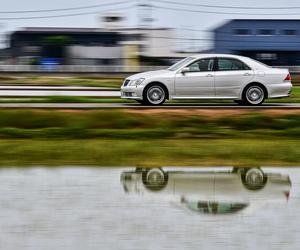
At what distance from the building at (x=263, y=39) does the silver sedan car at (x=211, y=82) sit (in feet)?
237

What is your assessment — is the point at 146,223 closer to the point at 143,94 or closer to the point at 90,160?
the point at 90,160

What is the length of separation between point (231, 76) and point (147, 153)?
740cm

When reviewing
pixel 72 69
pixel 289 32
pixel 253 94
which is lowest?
pixel 253 94

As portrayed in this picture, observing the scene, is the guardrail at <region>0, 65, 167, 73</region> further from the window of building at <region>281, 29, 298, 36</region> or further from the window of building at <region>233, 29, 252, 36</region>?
the window of building at <region>281, 29, 298, 36</region>

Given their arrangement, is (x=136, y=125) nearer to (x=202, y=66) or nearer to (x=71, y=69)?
(x=202, y=66)

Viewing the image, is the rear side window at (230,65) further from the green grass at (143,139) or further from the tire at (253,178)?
the tire at (253,178)

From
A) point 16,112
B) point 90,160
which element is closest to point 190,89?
point 16,112

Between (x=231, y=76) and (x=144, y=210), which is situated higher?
(x=231, y=76)

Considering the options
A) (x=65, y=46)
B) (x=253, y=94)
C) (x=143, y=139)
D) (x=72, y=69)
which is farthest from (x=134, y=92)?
(x=65, y=46)

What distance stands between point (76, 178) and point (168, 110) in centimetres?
739

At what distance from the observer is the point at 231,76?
1911cm

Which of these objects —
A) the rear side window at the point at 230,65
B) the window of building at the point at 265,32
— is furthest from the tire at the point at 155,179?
the window of building at the point at 265,32

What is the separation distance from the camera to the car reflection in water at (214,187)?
27.2 ft

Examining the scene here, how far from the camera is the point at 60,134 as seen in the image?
14.4m
